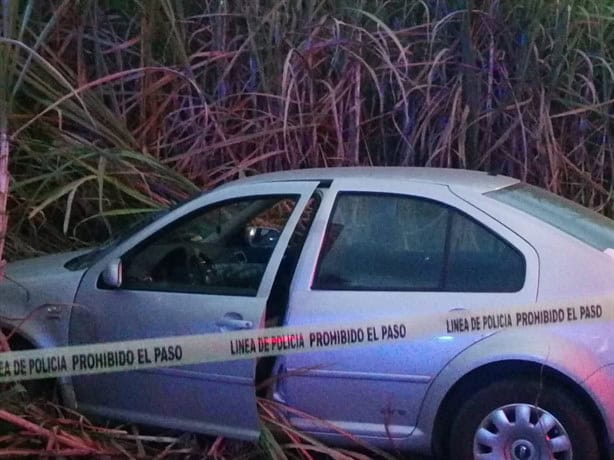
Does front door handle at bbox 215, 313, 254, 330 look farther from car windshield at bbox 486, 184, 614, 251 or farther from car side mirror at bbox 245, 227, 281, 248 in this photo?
car windshield at bbox 486, 184, 614, 251

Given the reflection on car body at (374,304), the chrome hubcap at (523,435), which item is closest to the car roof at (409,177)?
the reflection on car body at (374,304)

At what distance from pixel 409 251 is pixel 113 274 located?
122cm

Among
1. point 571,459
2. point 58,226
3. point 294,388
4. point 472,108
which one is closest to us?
point 571,459

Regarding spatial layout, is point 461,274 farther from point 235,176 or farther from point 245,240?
point 235,176

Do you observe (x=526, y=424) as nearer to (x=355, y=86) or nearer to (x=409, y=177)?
(x=409, y=177)

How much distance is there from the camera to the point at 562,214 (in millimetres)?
3928

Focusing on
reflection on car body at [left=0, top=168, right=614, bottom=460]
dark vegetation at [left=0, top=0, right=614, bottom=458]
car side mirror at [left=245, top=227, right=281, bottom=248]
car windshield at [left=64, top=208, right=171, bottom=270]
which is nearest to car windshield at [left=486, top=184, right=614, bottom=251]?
reflection on car body at [left=0, top=168, right=614, bottom=460]

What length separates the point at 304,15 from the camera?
6.58 m

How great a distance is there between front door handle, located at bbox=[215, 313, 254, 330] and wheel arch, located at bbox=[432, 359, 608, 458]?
81 centimetres

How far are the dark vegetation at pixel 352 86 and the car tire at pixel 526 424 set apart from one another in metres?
2.99

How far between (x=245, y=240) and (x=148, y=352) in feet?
2.36

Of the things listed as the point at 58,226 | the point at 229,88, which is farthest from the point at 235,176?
the point at 58,226

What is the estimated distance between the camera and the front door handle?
12.3 feet

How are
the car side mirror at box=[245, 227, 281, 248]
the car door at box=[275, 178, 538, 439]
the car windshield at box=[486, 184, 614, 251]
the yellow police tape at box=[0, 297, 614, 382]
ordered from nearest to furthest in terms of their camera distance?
the yellow police tape at box=[0, 297, 614, 382] → the car door at box=[275, 178, 538, 439] → the car windshield at box=[486, 184, 614, 251] → the car side mirror at box=[245, 227, 281, 248]
